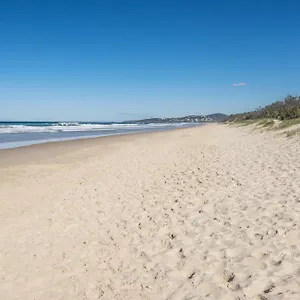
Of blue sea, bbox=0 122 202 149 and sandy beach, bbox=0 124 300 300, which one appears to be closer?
sandy beach, bbox=0 124 300 300

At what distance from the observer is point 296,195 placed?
21.9 feet

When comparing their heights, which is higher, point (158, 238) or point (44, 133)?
point (44, 133)

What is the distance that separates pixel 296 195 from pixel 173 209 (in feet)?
9.23

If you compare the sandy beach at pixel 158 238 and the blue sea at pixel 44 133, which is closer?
the sandy beach at pixel 158 238

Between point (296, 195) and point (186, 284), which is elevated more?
point (296, 195)

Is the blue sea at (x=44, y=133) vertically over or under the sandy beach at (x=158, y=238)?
over

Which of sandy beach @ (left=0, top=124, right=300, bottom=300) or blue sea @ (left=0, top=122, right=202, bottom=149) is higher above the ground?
blue sea @ (left=0, top=122, right=202, bottom=149)

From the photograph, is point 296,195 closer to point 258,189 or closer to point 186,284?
point 258,189

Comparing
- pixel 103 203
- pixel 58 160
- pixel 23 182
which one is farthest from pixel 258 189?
pixel 58 160

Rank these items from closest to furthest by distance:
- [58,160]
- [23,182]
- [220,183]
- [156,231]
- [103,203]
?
1. [156,231]
2. [103,203]
3. [220,183]
4. [23,182]
5. [58,160]

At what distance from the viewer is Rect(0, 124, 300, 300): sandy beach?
164 inches

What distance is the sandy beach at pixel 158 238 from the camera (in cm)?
418

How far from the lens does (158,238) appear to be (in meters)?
5.75

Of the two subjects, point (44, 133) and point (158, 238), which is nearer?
point (158, 238)
